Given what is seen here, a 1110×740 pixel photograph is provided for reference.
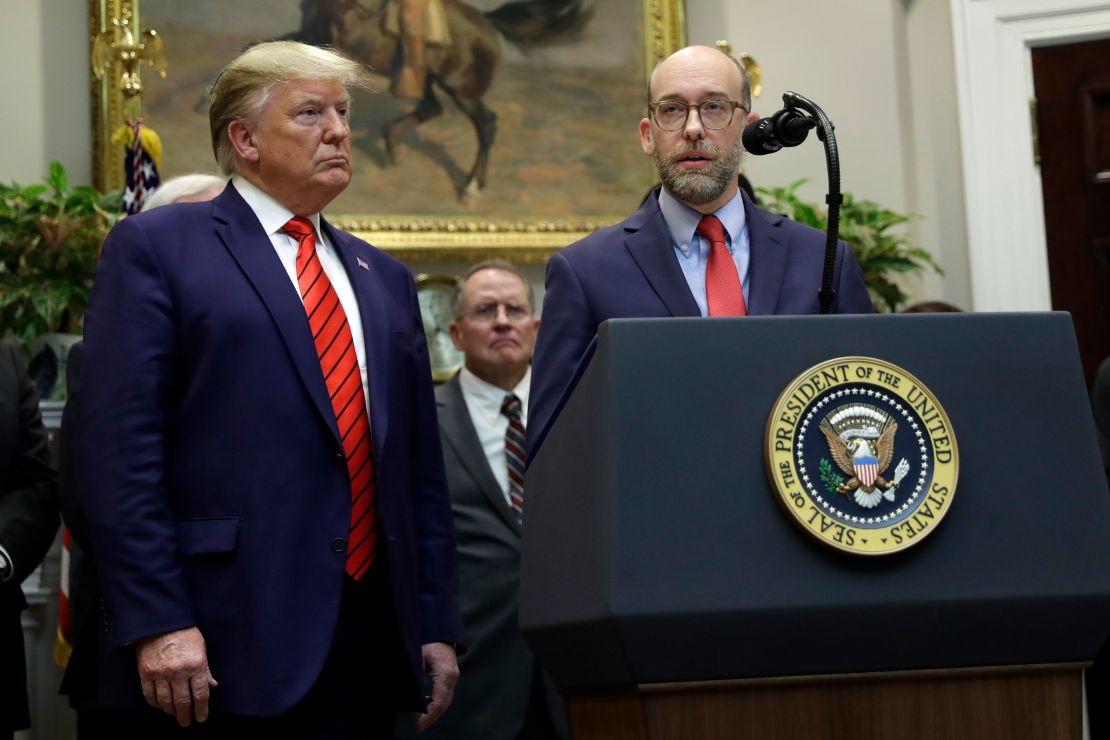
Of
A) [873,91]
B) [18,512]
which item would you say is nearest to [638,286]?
[18,512]

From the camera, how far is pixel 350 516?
7.89ft

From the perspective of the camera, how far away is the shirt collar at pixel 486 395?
174 inches

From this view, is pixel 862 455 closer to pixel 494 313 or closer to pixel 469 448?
pixel 469 448

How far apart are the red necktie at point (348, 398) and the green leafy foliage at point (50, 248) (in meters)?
2.59

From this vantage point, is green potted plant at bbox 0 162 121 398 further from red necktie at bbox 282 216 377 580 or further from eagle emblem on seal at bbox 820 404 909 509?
eagle emblem on seal at bbox 820 404 909 509

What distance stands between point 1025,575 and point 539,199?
180 inches

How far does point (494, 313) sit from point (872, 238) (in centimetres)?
191

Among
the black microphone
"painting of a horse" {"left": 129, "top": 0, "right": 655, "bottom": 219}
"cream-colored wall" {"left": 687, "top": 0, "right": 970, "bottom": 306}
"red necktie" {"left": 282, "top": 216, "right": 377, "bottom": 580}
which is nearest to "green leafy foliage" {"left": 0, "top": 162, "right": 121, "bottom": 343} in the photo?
"painting of a horse" {"left": 129, "top": 0, "right": 655, "bottom": 219}

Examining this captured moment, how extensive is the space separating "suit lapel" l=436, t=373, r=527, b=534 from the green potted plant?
4.52ft

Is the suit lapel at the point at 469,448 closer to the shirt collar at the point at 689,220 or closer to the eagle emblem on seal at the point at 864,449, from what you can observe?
the shirt collar at the point at 689,220

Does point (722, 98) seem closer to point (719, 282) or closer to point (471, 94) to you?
point (719, 282)

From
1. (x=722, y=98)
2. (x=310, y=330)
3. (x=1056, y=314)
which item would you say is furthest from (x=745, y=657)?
(x=722, y=98)

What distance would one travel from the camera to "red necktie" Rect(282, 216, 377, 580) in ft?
8.03

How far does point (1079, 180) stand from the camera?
232 inches
